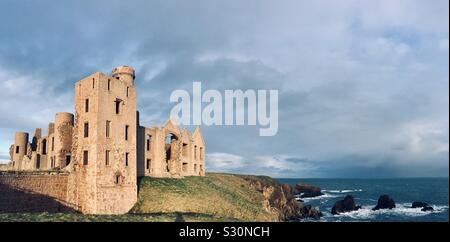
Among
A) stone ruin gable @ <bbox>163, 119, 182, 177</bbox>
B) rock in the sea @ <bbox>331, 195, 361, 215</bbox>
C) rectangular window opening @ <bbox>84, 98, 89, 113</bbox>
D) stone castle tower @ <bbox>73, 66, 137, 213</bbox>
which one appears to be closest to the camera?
stone castle tower @ <bbox>73, 66, 137, 213</bbox>

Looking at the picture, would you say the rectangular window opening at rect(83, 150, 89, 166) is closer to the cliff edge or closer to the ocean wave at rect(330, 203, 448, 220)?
the cliff edge

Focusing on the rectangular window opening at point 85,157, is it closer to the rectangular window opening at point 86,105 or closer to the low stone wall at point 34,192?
the low stone wall at point 34,192

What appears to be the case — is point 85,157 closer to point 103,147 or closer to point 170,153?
point 103,147

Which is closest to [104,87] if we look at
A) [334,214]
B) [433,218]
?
[334,214]

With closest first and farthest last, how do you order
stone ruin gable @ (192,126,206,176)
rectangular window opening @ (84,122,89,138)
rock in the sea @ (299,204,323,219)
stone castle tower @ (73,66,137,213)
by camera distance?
stone castle tower @ (73,66,137,213) → rectangular window opening @ (84,122,89,138) → stone ruin gable @ (192,126,206,176) → rock in the sea @ (299,204,323,219)

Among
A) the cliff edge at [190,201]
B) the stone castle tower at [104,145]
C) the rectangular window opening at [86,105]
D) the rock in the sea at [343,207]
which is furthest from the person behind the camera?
the rock in the sea at [343,207]

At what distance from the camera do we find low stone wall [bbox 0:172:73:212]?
26.3 m

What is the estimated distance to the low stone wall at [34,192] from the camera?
26.3m

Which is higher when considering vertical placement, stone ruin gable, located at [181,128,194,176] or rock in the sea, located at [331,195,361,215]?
stone ruin gable, located at [181,128,194,176]

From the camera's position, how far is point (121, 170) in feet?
103

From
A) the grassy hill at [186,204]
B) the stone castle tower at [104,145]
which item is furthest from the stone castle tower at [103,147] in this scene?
the grassy hill at [186,204]

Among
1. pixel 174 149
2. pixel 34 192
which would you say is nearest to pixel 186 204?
pixel 34 192

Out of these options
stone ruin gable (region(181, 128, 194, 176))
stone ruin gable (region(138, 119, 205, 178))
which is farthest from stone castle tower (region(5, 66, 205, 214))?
stone ruin gable (region(181, 128, 194, 176))

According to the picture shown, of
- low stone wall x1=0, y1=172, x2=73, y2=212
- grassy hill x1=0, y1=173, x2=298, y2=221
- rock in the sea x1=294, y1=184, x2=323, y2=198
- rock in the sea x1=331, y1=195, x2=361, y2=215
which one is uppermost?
low stone wall x1=0, y1=172, x2=73, y2=212
